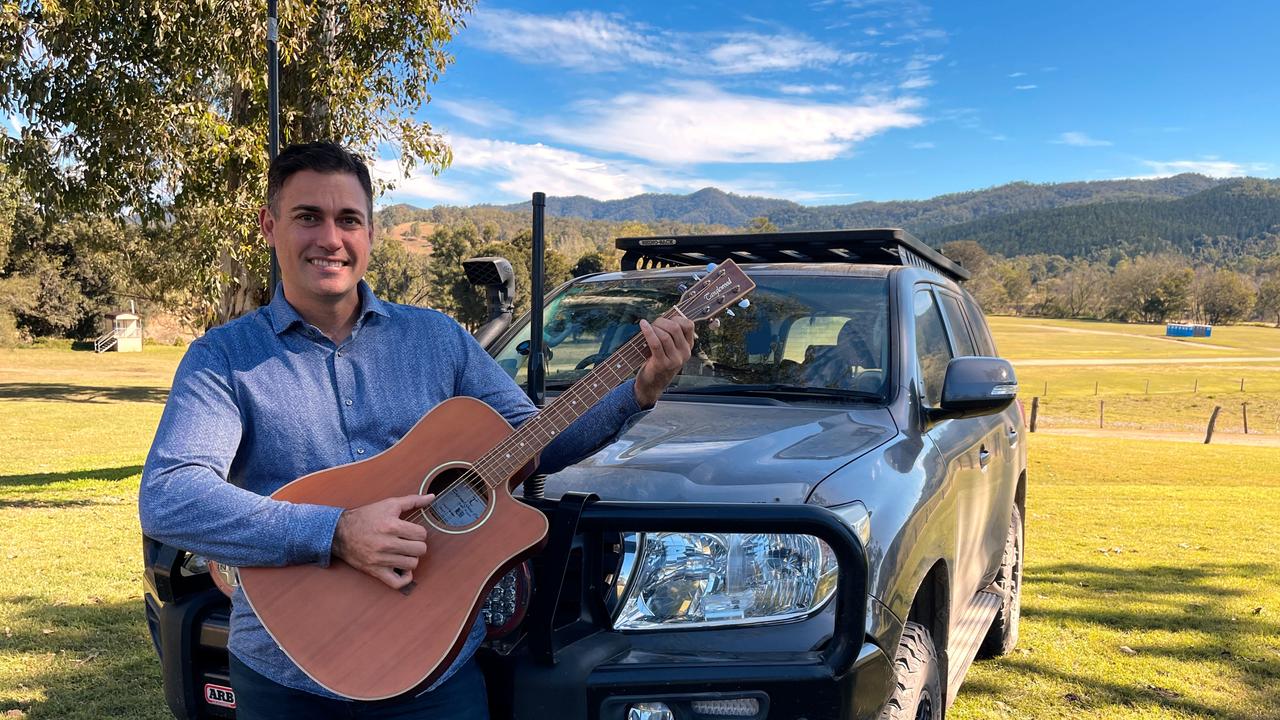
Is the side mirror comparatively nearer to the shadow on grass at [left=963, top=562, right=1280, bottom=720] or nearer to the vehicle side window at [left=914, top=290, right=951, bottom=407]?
the vehicle side window at [left=914, top=290, right=951, bottom=407]

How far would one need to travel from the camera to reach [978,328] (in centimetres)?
491

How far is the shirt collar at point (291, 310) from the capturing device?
83.0 inches

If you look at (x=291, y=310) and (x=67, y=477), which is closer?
(x=291, y=310)

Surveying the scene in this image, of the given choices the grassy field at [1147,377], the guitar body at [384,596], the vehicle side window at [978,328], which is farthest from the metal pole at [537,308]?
the grassy field at [1147,377]

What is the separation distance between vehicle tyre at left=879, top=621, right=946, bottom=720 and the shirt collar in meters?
1.55

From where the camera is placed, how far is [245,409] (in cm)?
201

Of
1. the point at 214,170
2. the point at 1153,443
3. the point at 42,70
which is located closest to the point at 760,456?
the point at 214,170

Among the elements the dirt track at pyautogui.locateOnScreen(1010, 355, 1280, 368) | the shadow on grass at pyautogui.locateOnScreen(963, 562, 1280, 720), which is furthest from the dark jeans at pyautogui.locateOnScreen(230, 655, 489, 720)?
the dirt track at pyautogui.locateOnScreen(1010, 355, 1280, 368)

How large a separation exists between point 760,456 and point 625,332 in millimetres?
1328

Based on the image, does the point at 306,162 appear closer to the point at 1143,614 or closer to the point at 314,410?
the point at 314,410

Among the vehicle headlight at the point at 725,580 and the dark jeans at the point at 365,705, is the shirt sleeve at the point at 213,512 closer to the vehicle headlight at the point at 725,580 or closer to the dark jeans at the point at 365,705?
the dark jeans at the point at 365,705

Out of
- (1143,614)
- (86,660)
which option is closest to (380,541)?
(86,660)

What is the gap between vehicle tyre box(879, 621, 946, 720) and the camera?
224 centimetres

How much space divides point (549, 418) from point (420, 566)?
0.46 m
